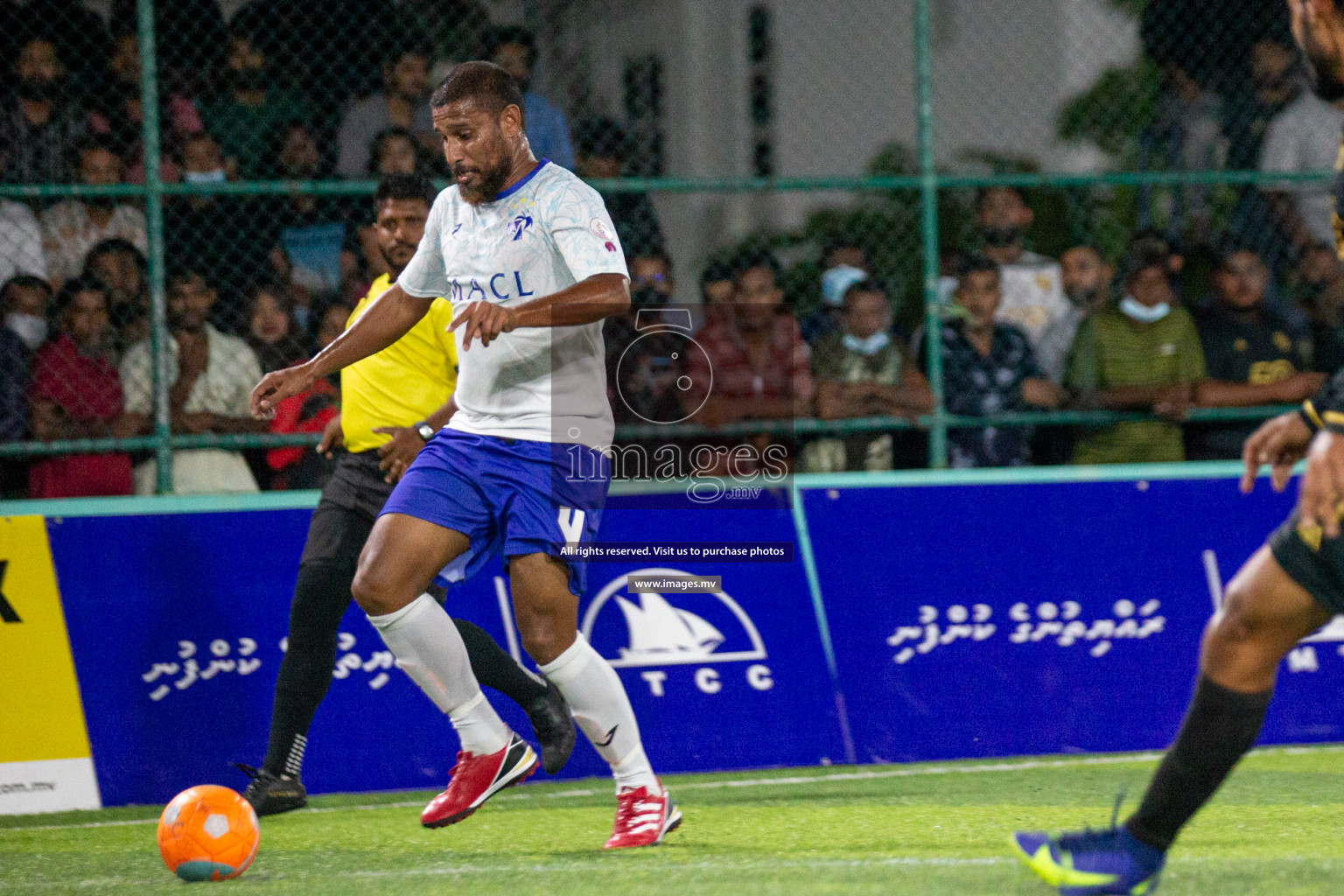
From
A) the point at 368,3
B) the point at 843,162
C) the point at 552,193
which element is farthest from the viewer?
the point at 843,162

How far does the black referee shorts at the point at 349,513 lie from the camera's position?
5633 mm

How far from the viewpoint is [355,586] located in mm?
4676

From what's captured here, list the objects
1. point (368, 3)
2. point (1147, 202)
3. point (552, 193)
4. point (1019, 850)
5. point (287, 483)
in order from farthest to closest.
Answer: point (1147, 202) < point (368, 3) < point (287, 483) < point (552, 193) < point (1019, 850)

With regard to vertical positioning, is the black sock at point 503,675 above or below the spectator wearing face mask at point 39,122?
below

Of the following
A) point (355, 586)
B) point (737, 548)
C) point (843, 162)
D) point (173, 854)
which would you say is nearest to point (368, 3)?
point (737, 548)

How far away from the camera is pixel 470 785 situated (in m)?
4.84

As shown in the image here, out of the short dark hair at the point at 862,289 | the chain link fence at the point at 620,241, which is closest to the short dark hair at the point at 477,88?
the chain link fence at the point at 620,241

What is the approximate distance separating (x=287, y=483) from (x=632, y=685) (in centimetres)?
179

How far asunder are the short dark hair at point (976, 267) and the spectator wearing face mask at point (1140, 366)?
1.68 feet

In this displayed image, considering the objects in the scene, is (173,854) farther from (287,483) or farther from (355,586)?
(287,483)

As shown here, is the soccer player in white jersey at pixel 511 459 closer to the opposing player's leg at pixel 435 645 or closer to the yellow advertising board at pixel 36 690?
the opposing player's leg at pixel 435 645

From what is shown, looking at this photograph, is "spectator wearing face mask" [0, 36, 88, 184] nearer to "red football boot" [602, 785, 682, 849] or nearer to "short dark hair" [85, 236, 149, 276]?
"short dark hair" [85, 236, 149, 276]

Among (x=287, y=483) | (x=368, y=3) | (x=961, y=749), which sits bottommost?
(x=961, y=749)

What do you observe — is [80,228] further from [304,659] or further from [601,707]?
[601,707]
